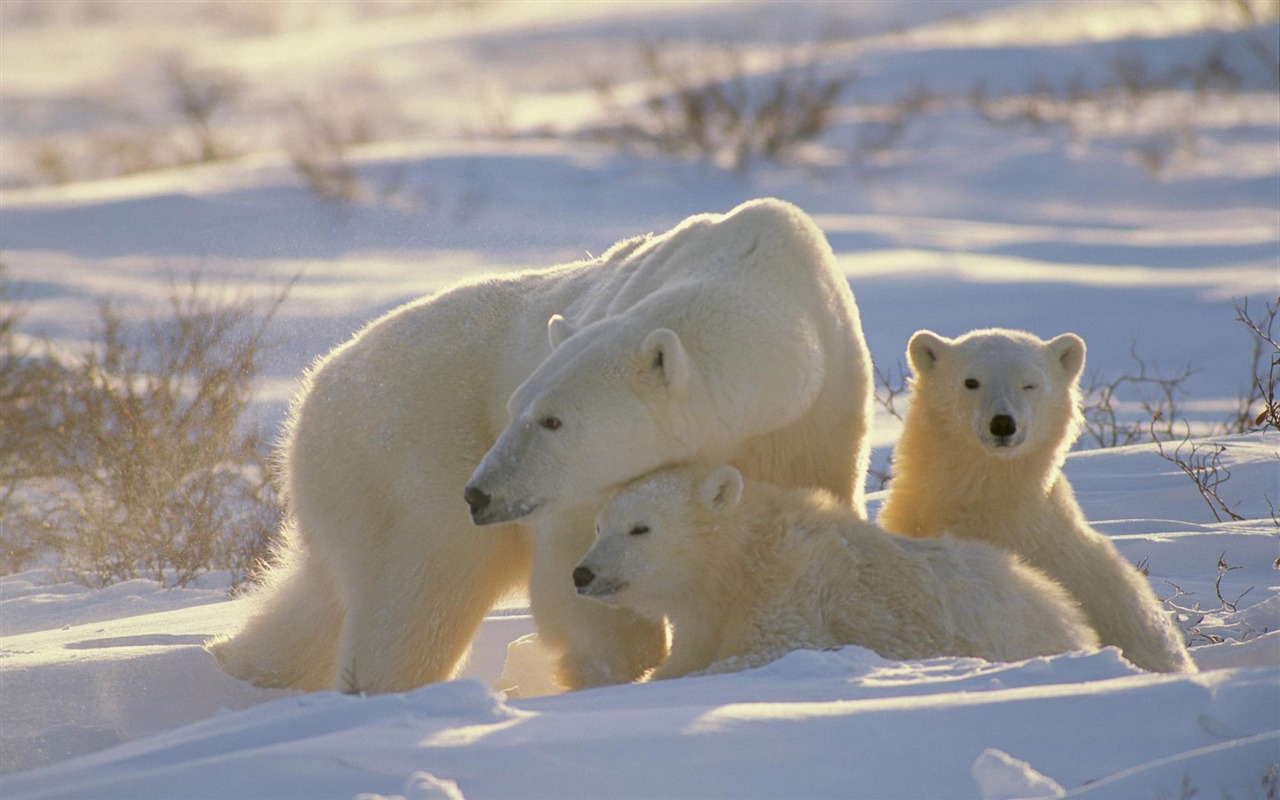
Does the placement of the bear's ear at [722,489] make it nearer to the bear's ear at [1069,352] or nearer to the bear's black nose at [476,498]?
the bear's black nose at [476,498]

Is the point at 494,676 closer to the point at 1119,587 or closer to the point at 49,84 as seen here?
the point at 1119,587

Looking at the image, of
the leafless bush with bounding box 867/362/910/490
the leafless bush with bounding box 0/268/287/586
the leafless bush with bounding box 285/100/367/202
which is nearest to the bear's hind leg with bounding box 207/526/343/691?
the leafless bush with bounding box 0/268/287/586

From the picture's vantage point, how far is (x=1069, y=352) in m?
4.71

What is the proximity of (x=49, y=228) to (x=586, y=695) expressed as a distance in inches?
510

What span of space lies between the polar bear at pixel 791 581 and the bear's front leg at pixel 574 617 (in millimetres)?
196

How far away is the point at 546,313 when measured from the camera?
454cm

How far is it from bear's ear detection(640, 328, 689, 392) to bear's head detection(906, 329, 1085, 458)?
1.17 metres

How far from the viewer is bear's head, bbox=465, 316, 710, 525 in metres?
3.58

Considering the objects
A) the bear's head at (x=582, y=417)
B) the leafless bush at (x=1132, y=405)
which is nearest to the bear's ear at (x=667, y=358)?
the bear's head at (x=582, y=417)

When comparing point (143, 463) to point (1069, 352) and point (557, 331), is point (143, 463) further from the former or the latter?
point (1069, 352)

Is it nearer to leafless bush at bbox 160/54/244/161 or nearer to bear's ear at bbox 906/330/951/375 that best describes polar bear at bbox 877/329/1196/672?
bear's ear at bbox 906/330/951/375

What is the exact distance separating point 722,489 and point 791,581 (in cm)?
29

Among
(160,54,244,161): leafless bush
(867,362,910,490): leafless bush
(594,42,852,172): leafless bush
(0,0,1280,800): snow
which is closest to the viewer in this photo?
(0,0,1280,800): snow

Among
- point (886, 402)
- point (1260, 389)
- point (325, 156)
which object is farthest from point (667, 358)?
point (325, 156)
